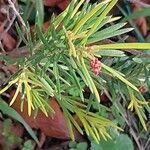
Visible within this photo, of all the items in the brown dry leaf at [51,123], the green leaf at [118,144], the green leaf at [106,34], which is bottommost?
the green leaf at [118,144]

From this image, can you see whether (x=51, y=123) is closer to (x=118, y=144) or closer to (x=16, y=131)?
(x=16, y=131)

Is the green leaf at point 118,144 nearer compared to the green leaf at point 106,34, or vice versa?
the green leaf at point 106,34

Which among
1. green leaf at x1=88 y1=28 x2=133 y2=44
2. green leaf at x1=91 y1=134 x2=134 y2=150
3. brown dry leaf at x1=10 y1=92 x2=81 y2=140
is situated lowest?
green leaf at x1=91 y1=134 x2=134 y2=150

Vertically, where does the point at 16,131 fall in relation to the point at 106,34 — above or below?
below

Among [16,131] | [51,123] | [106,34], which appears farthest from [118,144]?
[106,34]

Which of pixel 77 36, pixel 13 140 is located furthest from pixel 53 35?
pixel 13 140

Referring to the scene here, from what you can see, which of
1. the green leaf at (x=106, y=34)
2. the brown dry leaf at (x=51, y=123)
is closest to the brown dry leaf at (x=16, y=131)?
the brown dry leaf at (x=51, y=123)

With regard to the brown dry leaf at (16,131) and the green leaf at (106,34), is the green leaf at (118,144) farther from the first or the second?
the green leaf at (106,34)

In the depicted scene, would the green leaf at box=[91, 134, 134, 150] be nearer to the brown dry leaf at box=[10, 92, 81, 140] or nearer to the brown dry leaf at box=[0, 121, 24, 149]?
the brown dry leaf at box=[10, 92, 81, 140]

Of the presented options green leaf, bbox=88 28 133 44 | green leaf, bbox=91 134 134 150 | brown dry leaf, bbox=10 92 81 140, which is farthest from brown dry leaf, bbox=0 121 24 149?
green leaf, bbox=88 28 133 44

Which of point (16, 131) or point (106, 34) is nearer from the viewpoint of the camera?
point (106, 34)

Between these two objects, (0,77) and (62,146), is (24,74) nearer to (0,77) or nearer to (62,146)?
(0,77)
